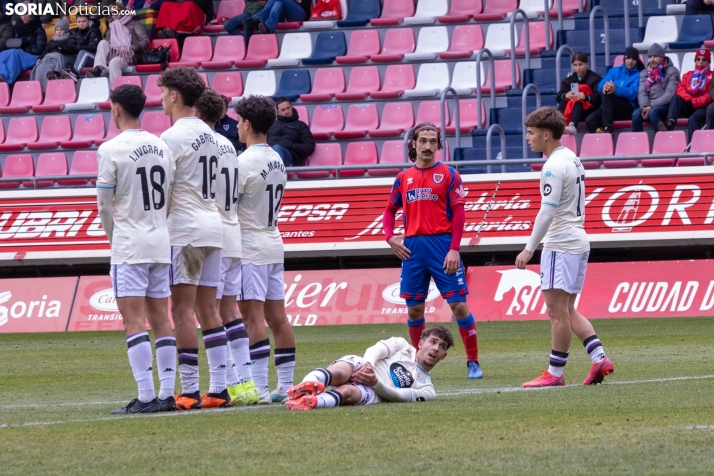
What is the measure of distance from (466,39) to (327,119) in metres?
3.41

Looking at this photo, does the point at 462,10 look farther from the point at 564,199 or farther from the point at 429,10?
the point at 564,199

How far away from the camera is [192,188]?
7.90 m

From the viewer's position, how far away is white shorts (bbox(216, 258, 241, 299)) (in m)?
8.32

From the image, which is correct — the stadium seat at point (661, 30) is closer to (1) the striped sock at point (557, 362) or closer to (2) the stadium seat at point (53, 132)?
(2) the stadium seat at point (53, 132)

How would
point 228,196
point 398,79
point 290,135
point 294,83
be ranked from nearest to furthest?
point 228,196 → point 290,135 → point 398,79 → point 294,83

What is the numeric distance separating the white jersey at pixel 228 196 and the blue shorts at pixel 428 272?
2512 millimetres

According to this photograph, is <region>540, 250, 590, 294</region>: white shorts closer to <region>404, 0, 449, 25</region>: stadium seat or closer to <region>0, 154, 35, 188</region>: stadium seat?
<region>404, 0, 449, 25</region>: stadium seat

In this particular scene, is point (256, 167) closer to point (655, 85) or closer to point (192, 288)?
point (192, 288)

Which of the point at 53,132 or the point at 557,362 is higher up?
the point at 53,132

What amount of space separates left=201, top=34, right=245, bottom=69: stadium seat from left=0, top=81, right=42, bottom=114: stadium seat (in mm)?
3689

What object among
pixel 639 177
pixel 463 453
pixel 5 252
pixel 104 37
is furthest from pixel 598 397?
pixel 104 37

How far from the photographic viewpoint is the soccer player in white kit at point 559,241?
9059 millimetres

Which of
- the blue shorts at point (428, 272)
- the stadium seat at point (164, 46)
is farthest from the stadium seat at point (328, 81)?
the blue shorts at point (428, 272)

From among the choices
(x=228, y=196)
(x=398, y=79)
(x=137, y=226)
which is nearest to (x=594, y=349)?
(x=228, y=196)
